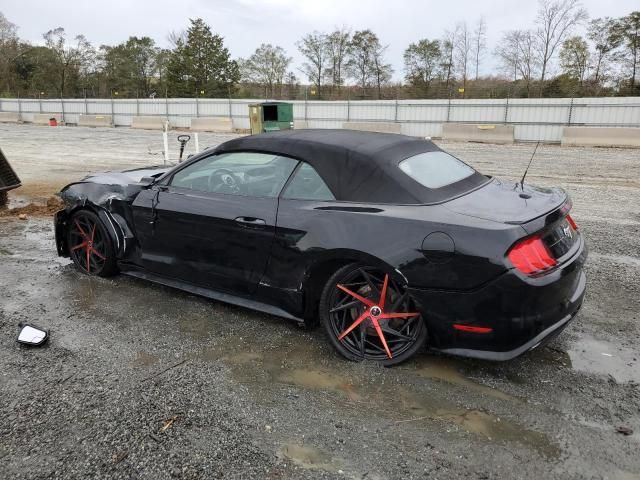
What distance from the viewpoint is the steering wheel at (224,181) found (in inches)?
159

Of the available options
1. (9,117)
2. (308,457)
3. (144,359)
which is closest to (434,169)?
(308,457)

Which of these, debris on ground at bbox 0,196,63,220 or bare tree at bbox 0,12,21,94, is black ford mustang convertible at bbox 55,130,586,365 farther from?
bare tree at bbox 0,12,21,94

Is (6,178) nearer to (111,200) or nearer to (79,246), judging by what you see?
(79,246)

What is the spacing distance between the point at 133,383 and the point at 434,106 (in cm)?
2608

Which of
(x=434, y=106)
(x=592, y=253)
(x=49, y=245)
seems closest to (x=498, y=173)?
(x=592, y=253)

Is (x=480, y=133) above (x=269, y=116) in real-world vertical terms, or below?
below

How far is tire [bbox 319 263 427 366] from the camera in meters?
→ 3.22

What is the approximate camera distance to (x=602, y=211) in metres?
8.12

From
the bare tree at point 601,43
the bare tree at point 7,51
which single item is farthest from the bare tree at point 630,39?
the bare tree at point 7,51

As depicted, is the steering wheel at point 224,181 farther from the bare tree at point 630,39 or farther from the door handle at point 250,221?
the bare tree at point 630,39

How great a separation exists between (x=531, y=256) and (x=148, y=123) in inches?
1278

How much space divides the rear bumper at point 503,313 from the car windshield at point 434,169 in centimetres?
86

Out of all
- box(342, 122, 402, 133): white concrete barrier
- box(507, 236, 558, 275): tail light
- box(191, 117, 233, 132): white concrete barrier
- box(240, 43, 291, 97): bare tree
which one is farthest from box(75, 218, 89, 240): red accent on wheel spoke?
box(240, 43, 291, 97): bare tree

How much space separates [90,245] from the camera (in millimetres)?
4977
